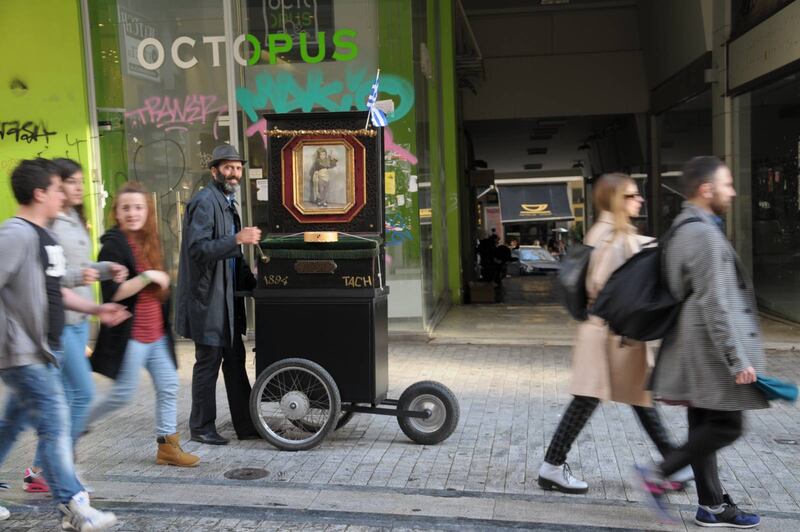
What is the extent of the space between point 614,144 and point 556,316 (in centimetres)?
859

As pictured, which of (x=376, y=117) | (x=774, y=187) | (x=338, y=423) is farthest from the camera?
(x=774, y=187)

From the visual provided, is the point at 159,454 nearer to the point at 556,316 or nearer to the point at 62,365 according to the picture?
the point at 62,365

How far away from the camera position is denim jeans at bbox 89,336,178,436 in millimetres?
4297

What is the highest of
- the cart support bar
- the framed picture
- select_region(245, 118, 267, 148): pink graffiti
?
select_region(245, 118, 267, 148): pink graffiti

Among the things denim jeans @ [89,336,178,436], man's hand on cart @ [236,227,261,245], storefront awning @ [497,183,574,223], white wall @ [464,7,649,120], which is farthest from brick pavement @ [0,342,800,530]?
storefront awning @ [497,183,574,223]

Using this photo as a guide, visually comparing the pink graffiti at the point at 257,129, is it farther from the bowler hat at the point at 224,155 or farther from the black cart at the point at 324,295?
the bowler hat at the point at 224,155

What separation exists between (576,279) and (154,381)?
2.44 m

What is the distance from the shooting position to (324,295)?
16.4 feet

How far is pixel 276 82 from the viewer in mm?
9328

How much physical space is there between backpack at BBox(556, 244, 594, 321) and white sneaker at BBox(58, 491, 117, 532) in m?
2.47

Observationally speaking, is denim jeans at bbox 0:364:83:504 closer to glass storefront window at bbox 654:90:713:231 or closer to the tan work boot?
the tan work boot

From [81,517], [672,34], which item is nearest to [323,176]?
[81,517]

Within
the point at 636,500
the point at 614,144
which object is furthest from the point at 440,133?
the point at 636,500

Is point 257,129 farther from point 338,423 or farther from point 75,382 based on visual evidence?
point 75,382
